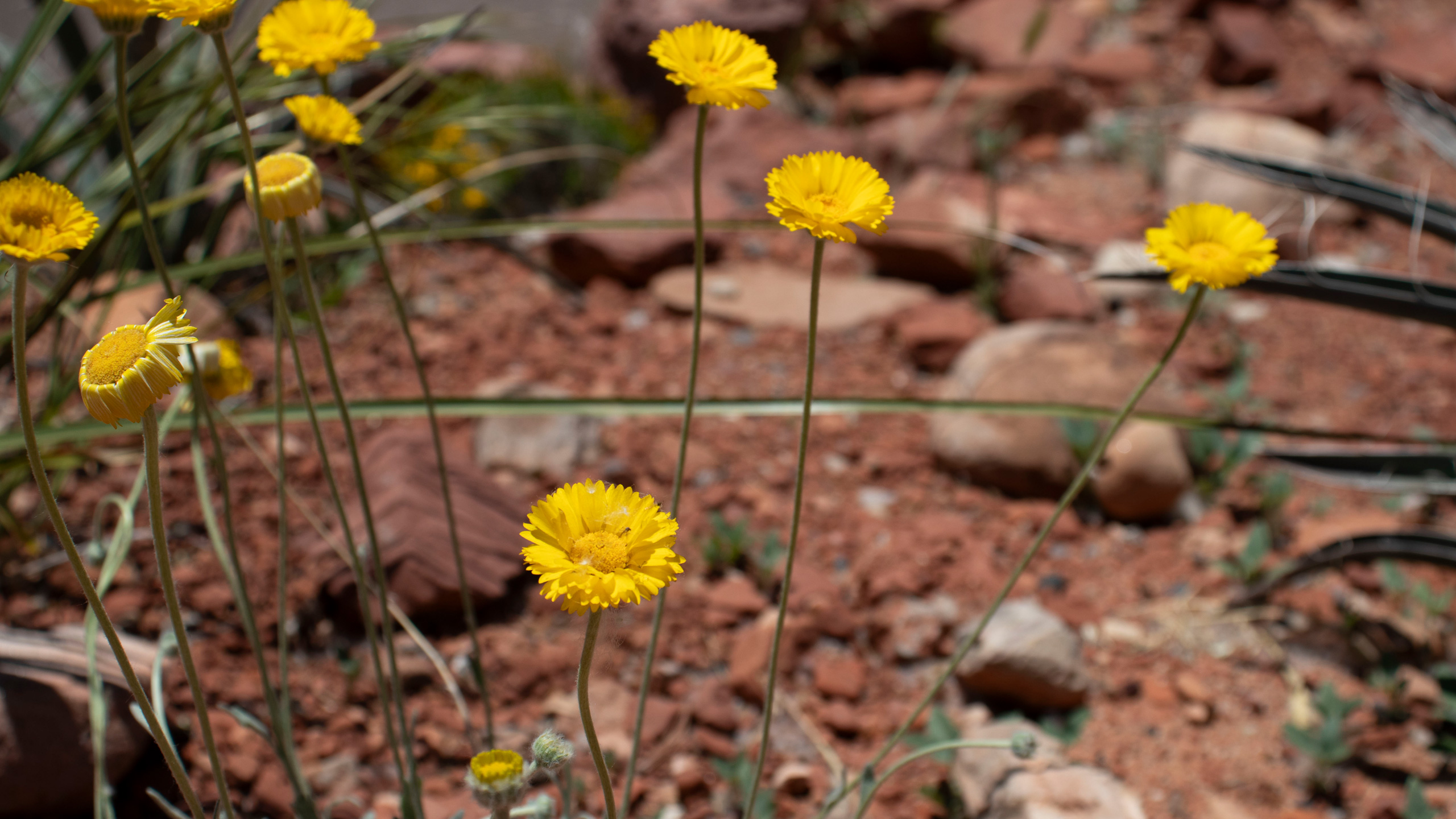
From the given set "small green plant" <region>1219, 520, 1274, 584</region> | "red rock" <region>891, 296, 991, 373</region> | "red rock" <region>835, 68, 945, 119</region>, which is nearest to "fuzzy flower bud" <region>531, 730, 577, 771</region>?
"small green plant" <region>1219, 520, 1274, 584</region>

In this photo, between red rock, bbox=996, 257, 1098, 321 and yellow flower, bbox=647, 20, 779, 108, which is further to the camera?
red rock, bbox=996, 257, 1098, 321

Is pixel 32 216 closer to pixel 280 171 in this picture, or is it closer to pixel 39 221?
pixel 39 221

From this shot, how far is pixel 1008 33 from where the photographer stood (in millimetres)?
3613

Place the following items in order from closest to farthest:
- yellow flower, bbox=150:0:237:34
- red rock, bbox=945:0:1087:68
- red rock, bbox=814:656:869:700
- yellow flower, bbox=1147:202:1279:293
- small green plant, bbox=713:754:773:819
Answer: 1. yellow flower, bbox=150:0:237:34
2. yellow flower, bbox=1147:202:1279:293
3. small green plant, bbox=713:754:773:819
4. red rock, bbox=814:656:869:700
5. red rock, bbox=945:0:1087:68

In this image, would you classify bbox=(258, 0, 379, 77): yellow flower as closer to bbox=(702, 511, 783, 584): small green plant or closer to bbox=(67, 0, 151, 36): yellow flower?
bbox=(67, 0, 151, 36): yellow flower

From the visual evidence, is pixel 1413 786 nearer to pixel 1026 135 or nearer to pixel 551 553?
pixel 551 553

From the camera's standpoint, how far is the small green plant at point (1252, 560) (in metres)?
1.65

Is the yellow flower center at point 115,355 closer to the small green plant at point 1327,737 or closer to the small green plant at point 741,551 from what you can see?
the small green plant at point 741,551

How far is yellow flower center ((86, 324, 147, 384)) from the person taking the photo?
1.80 ft

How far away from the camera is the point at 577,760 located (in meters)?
1.35

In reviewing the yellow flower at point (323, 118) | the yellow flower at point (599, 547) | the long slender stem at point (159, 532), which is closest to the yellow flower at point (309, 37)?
the yellow flower at point (323, 118)

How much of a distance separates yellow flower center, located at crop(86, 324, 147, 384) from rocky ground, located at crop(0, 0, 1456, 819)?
337 mm

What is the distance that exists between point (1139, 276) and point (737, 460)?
0.85 m

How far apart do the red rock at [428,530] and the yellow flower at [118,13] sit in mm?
838
